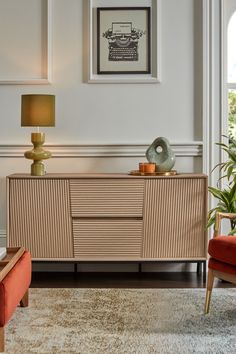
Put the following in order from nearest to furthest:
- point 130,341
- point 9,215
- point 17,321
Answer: point 130,341
point 17,321
point 9,215

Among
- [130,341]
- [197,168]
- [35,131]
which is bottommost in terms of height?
[130,341]

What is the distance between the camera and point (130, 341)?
248 cm

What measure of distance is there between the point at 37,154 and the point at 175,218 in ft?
3.25

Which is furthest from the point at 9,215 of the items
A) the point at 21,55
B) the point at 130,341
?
the point at 130,341

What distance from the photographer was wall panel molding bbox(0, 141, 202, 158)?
4.04 m

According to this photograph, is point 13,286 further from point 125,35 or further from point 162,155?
point 125,35

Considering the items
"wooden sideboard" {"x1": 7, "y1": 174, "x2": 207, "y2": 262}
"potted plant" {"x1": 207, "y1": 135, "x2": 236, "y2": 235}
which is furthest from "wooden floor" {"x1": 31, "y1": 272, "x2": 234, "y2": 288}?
"potted plant" {"x1": 207, "y1": 135, "x2": 236, "y2": 235}

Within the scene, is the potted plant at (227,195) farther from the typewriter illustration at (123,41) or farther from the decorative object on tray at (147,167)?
the typewriter illustration at (123,41)

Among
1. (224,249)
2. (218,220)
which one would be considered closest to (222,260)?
(224,249)

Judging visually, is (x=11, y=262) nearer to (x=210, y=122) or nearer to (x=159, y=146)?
(x=159, y=146)

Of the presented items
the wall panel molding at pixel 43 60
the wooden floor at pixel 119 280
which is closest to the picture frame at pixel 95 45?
the wall panel molding at pixel 43 60

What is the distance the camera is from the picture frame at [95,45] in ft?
13.1

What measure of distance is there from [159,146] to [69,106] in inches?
28.6

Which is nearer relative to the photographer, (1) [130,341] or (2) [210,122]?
(1) [130,341]
